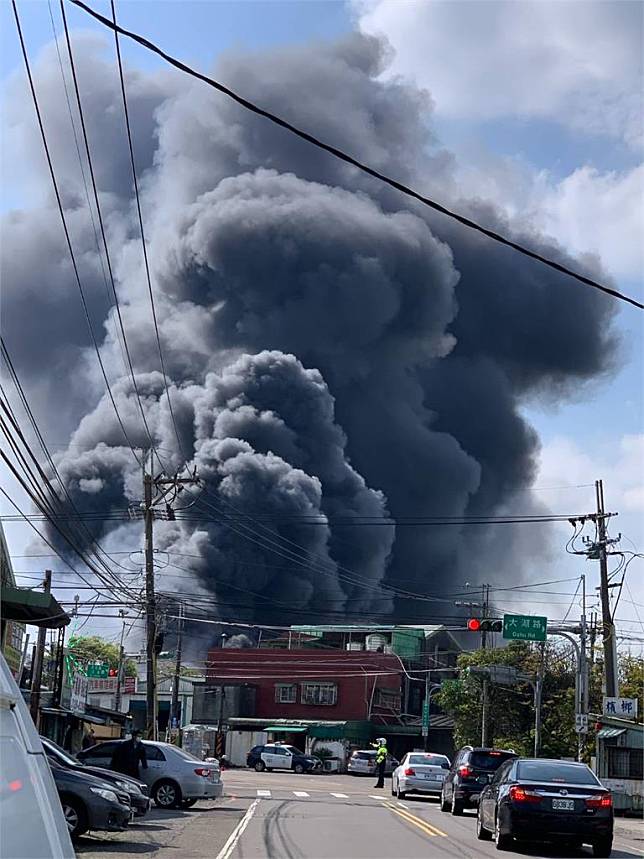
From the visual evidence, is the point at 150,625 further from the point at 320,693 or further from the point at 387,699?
the point at 387,699

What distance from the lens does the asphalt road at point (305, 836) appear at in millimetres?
13867

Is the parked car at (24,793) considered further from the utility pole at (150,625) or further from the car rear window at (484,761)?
the utility pole at (150,625)

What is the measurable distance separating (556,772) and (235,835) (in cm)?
468

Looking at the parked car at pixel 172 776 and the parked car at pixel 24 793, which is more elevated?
the parked car at pixel 24 793

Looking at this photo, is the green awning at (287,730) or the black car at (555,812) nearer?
the black car at (555,812)

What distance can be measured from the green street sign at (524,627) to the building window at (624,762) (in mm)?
3981

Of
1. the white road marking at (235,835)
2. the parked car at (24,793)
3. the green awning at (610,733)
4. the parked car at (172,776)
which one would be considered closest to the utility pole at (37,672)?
the parked car at (172,776)

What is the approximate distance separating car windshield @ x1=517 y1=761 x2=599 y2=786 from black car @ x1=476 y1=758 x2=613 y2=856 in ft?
0.05

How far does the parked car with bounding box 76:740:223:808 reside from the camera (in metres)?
22.1

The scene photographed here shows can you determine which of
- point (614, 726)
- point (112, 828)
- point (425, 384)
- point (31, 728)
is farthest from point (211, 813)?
point (425, 384)

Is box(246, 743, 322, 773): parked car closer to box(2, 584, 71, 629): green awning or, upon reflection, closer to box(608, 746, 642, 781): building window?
box(608, 746, 642, 781): building window

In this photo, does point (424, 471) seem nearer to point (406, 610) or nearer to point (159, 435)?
point (406, 610)

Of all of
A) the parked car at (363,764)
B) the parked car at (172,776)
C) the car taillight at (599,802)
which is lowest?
the parked car at (363,764)

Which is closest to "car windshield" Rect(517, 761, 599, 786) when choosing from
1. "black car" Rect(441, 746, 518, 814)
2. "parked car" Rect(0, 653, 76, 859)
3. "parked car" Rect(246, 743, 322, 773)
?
"black car" Rect(441, 746, 518, 814)
